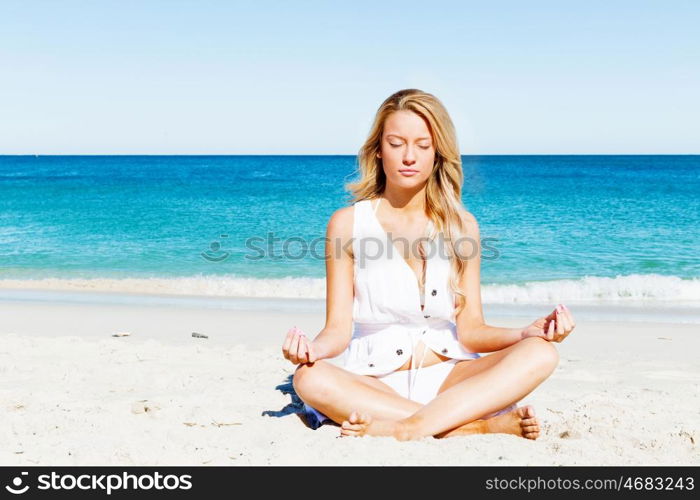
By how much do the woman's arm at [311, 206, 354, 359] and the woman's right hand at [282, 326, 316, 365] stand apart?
260mm

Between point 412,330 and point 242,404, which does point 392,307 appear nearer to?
point 412,330

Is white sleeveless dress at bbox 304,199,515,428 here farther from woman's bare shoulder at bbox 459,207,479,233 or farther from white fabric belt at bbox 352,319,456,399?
woman's bare shoulder at bbox 459,207,479,233

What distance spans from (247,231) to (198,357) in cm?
1638

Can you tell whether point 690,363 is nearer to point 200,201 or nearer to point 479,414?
point 479,414

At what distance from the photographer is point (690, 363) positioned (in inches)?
242

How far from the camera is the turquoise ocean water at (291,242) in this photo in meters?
12.7

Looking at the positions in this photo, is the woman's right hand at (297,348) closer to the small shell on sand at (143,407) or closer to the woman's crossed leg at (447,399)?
the woman's crossed leg at (447,399)

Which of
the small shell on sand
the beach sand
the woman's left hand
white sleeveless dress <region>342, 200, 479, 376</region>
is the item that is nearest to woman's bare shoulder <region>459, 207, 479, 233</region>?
white sleeveless dress <region>342, 200, 479, 376</region>

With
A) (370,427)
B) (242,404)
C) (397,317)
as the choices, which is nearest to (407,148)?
(397,317)

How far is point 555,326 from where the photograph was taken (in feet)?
11.7

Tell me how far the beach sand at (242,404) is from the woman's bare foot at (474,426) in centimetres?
6

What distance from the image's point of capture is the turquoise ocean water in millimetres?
12734

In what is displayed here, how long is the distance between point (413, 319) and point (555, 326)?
2.59 feet
